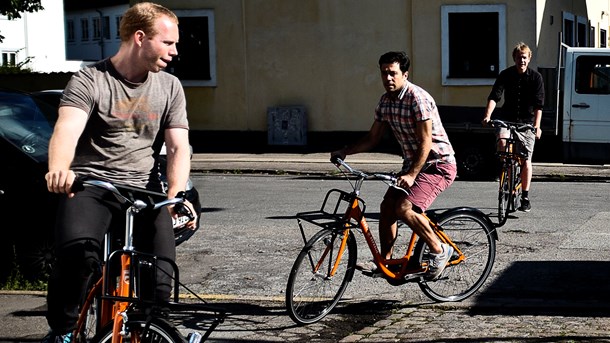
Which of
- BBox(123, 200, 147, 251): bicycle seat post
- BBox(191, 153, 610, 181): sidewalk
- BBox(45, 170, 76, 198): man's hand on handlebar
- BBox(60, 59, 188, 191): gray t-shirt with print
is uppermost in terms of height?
BBox(60, 59, 188, 191): gray t-shirt with print

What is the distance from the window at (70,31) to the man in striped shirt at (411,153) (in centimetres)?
5523

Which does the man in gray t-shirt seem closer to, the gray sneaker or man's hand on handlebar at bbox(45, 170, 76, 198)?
man's hand on handlebar at bbox(45, 170, 76, 198)

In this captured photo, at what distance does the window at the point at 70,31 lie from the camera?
6141 centimetres

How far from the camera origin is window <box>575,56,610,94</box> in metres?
18.0

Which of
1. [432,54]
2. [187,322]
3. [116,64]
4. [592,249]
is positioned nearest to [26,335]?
[187,322]

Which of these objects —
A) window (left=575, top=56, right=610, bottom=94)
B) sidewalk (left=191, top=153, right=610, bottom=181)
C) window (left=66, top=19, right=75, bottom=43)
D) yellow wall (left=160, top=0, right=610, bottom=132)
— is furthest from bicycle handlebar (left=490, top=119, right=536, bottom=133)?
window (left=66, top=19, right=75, bottom=43)

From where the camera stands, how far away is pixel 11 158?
886 centimetres

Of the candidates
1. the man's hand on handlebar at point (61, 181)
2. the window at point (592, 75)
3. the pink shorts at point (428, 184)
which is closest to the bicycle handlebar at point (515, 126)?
the pink shorts at point (428, 184)

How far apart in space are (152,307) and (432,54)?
19836 mm

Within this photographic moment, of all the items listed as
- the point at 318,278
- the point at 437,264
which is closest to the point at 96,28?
the point at 437,264

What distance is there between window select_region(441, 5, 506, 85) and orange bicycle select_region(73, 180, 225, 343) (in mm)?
18939

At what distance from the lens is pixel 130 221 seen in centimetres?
488

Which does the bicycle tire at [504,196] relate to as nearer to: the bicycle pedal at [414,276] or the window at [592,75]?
the bicycle pedal at [414,276]

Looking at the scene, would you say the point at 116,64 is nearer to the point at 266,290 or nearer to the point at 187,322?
the point at 187,322
